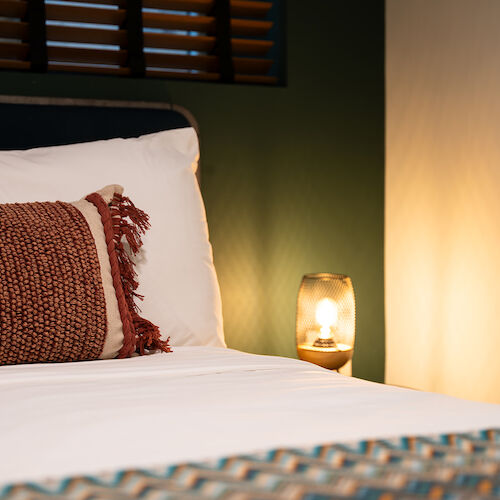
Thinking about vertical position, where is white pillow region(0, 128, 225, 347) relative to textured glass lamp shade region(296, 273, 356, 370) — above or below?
above

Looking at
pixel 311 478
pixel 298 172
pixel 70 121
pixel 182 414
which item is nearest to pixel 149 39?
pixel 70 121

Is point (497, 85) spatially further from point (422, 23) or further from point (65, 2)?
point (65, 2)

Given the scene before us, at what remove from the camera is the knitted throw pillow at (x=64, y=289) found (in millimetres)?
1314

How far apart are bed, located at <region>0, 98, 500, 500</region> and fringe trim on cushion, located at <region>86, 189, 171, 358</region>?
151 millimetres

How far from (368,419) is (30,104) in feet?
5.19

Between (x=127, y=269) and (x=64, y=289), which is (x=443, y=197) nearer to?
(x=127, y=269)

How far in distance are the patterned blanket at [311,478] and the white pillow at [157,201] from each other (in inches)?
39.1

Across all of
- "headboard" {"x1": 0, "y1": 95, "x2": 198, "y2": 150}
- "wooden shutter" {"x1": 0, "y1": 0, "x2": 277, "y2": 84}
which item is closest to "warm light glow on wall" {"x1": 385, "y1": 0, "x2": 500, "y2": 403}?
"wooden shutter" {"x1": 0, "y1": 0, "x2": 277, "y2": 84}

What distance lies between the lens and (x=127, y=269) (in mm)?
1521

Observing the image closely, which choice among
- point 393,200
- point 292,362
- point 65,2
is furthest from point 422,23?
point 292,362

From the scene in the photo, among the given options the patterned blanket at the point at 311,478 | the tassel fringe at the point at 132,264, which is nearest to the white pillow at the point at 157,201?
the tassel fringe at the point at 132,264

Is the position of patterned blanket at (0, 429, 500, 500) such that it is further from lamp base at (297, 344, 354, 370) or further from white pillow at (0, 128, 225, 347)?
lamp base at (297, 344, 354, 370)

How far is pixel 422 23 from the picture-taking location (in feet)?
7.97

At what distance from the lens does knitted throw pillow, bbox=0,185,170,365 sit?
4.31 ft
